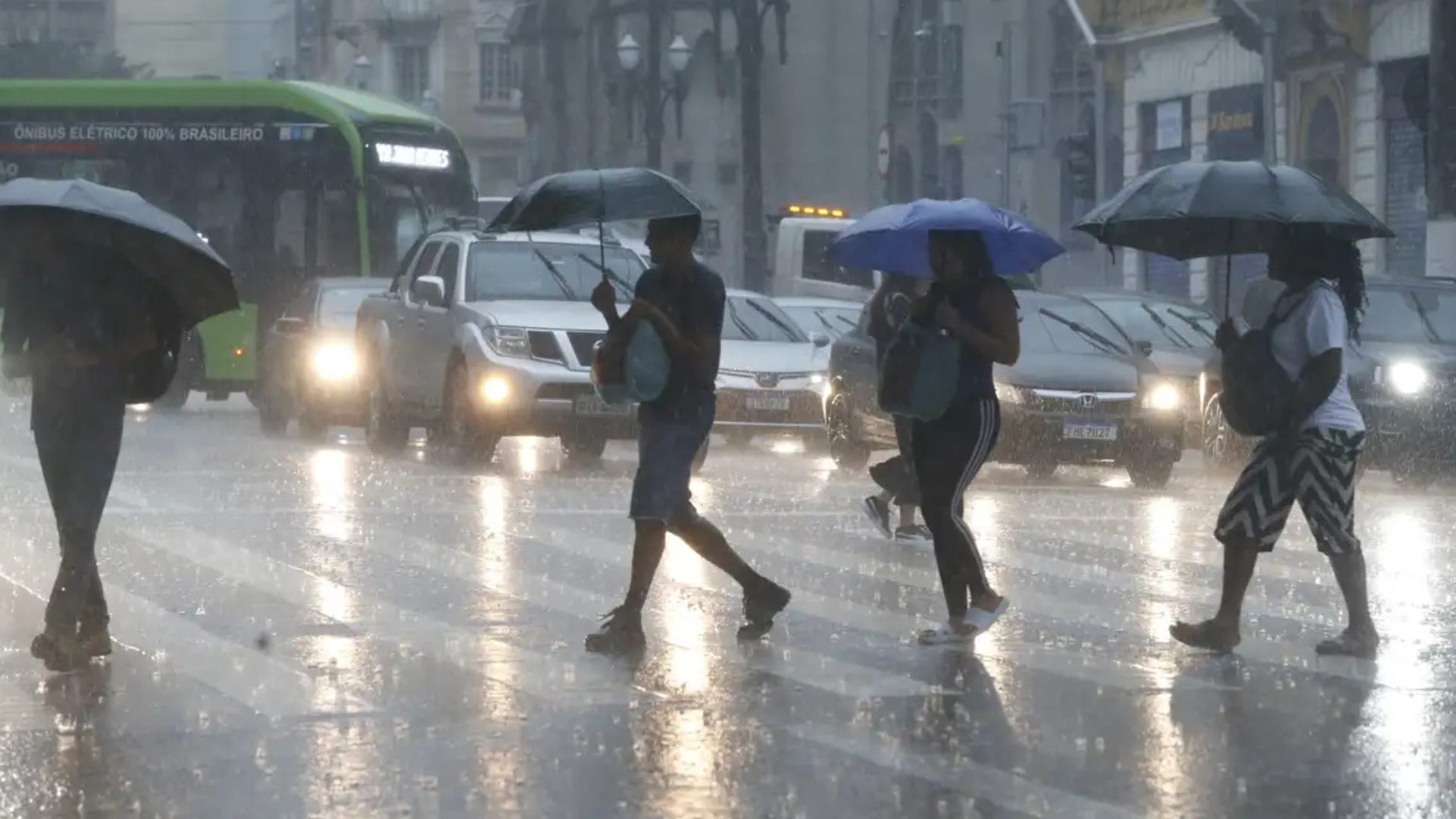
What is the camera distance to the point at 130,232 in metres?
10.6

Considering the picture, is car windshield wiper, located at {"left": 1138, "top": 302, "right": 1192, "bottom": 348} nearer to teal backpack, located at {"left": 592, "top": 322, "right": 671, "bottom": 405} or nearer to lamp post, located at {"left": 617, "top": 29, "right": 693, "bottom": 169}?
teal backpack, located at {"left": 592, "top": 322, "right": 671, "bottom": 405}

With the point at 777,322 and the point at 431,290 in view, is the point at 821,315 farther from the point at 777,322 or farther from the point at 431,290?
Answer: the point at 431,290

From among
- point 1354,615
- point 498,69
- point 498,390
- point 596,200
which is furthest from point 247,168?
point 498,69

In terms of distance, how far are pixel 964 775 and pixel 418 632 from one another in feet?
12.5

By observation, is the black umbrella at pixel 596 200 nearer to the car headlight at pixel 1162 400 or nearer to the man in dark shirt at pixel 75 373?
the man in dark shirt at pixel 75 373

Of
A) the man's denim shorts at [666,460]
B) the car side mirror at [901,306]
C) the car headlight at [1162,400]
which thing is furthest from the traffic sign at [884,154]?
the man's denim shorts at [666,460]

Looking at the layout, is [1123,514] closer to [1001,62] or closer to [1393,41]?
[1393,41]

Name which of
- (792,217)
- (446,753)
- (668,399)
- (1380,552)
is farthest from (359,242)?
(446,753)

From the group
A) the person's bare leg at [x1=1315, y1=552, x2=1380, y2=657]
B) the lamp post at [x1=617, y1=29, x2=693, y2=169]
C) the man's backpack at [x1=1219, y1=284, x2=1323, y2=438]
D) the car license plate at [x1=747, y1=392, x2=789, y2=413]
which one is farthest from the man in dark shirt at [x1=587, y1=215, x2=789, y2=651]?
the lamp post at [x1=617, y1=29, x2=693, y2=169]

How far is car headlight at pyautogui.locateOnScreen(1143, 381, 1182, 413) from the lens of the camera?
2206cm

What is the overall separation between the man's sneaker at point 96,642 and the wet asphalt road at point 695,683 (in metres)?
0.11

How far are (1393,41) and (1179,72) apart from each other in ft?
23.5

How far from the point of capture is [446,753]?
27.9 ft

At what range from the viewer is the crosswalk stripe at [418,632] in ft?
32.7
